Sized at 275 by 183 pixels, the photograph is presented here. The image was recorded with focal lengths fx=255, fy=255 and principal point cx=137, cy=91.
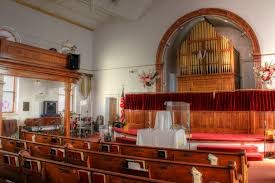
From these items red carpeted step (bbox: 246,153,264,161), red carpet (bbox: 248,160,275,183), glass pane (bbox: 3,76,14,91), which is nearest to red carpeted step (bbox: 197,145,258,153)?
red carpeted step (bbox: 246,153,264,161)

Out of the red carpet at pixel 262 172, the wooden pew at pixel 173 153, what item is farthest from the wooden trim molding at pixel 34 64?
the red carpet at pixel 262 172

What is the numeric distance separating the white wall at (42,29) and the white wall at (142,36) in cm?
64

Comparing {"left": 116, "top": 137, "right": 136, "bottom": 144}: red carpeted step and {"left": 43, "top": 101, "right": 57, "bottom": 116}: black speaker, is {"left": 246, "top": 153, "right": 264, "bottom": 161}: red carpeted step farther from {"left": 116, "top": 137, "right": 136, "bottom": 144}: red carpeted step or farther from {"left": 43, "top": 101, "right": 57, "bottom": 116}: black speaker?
{"left": 43, "top": 101, "right": 57, "bottom": 116}: black speaker

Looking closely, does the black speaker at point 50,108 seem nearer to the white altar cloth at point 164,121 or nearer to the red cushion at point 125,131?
the red cushion at point 125,131

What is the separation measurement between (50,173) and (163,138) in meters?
3.25

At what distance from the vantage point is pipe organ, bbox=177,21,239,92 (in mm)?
9836

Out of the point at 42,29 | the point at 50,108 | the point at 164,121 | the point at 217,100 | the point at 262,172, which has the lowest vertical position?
the point at 262,172

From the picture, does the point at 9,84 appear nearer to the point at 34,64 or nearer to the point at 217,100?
the point at 34,64

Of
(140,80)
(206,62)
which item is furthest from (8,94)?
(206,62)

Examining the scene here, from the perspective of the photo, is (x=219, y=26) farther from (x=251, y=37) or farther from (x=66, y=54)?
(x=66, y=54)

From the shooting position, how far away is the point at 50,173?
9.49 feet

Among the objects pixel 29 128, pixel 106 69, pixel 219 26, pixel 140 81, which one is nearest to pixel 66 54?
pixel 29 128

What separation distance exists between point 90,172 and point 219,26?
10191 mm

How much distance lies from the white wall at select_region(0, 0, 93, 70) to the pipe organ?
193 inches
